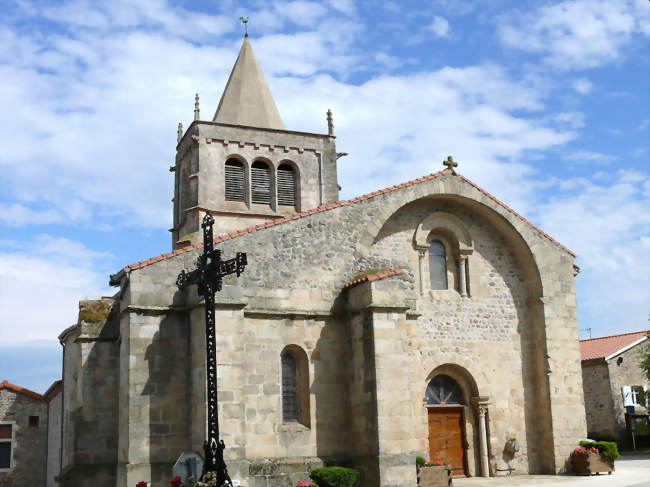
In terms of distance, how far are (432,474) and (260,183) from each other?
15.7 m

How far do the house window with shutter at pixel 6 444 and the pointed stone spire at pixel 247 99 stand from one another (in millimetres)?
15091

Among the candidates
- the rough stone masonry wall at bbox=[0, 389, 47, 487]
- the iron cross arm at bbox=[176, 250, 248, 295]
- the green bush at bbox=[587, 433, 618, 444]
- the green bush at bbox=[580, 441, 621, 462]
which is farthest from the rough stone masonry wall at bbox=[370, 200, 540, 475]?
the rough stone masonry wall at bbox=[0, 389, 47, 487]

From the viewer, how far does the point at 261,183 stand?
30578 millimetres

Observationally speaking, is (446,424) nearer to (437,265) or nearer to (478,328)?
(478,328)

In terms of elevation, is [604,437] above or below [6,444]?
below

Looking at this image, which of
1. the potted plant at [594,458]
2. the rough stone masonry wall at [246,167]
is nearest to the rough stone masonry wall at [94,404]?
the rough stone masonry wall at [246,167]

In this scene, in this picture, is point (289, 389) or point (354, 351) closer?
point (289, 389)

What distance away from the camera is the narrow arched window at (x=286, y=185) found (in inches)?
1209

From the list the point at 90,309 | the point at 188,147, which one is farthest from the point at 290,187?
the point at 90,309

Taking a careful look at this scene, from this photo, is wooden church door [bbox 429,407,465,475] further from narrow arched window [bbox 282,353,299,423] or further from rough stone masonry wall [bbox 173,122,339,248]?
rough stone masonry wall [bbox 173,122,339,248]

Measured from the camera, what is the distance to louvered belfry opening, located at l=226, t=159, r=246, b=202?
29922mm

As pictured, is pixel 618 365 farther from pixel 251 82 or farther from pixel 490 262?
pixel 251 82

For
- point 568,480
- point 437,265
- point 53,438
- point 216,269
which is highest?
point 437,265

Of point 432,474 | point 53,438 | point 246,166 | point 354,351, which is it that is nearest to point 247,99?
point 246,166
